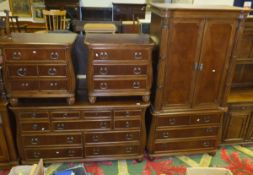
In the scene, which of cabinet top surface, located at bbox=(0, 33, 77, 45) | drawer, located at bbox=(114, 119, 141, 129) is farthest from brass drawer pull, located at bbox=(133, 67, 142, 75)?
cabinet top surface, located at bbox=(0, 33, 77, 45)

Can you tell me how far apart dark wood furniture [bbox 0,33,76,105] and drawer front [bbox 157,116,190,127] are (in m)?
0.94

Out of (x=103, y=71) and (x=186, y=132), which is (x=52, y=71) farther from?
(x=186, y=132)

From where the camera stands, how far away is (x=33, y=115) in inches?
83.0

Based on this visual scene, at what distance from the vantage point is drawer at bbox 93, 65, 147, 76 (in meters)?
2.04

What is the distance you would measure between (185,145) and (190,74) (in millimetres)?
860

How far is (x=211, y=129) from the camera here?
2473mm

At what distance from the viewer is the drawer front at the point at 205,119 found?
239cm

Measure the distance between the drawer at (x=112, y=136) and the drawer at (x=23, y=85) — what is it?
71 centimetres

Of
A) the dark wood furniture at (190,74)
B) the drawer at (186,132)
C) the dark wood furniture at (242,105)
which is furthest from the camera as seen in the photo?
the dark wood furniture at (242,105)

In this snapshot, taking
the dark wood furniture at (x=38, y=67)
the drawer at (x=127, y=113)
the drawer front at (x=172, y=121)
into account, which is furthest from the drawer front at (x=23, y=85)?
the drawer front at (x=172, y=121)

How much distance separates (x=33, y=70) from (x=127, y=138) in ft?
3.82

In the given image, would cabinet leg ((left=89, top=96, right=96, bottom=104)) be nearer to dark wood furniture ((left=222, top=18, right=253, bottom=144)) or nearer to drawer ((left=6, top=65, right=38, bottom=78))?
drawer ((left=6, top=65, right=38, bottom=78))

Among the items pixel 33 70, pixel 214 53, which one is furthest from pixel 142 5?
pixel 33 70

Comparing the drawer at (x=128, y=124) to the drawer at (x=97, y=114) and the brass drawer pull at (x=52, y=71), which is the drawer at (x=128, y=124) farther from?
the brass drawer pull at (x=52, y=71)
